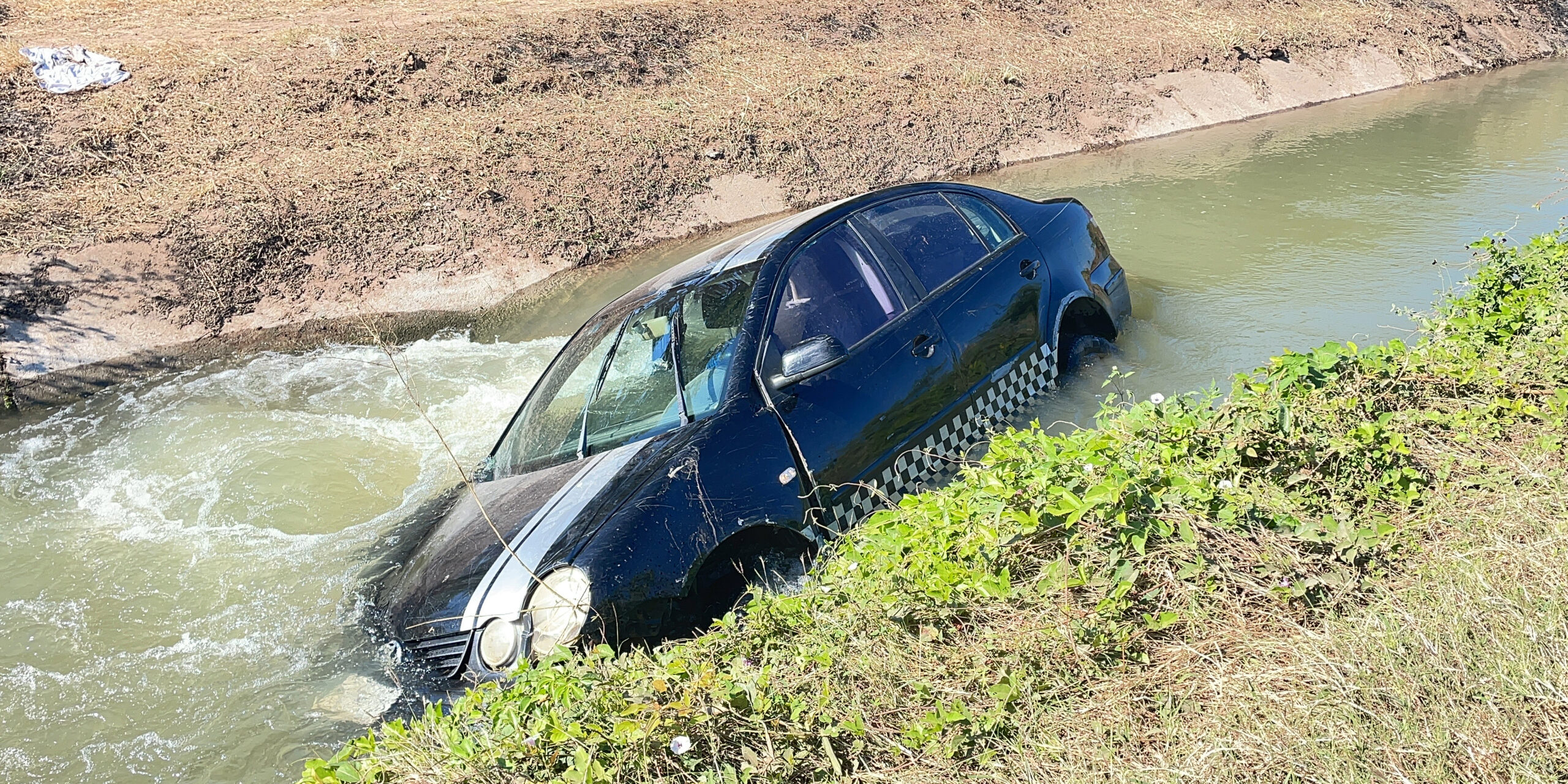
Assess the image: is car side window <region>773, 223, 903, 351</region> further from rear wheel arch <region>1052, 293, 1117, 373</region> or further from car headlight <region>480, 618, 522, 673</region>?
car headlight <region>480, 618, 522, 673</region>

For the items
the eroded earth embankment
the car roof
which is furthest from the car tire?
the eroded earth embankment

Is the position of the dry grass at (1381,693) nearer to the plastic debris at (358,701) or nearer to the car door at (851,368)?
the car door at (851,368)

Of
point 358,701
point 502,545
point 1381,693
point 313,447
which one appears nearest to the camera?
point 1381,693

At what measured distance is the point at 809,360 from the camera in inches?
168

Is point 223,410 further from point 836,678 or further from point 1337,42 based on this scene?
point 1337,42

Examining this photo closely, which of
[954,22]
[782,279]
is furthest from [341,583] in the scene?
[954,22]

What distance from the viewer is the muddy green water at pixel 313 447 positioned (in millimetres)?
4383

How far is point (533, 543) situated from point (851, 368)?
1.51 metres

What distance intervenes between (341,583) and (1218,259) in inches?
278

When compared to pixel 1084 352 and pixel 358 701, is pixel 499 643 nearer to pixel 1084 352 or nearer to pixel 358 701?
pixel 358 701

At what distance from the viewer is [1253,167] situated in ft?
40.0

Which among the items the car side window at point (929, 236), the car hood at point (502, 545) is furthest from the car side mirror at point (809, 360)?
the car side window at point (929, 236)

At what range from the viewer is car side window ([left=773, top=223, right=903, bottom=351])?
463 cm

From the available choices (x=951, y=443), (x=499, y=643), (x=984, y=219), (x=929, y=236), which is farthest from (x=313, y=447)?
(x=984, y=219)
